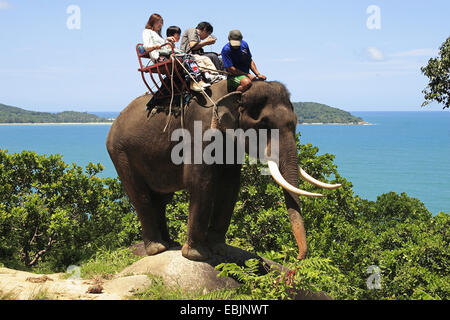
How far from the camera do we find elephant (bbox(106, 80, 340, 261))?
25.7ft

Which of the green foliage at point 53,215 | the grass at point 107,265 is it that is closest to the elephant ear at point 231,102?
the grass at point 107,265

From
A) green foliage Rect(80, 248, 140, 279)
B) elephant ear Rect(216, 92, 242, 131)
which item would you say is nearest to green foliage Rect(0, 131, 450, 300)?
green foliage Rect(80, 248, 140, 279)

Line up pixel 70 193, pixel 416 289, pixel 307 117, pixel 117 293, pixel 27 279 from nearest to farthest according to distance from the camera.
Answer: pixel 117 293 < pixel 27 279 < pixel 416 289 < pixel 70 193 < pixel 307 117

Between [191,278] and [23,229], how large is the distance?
276 inches

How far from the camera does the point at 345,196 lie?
16703mm

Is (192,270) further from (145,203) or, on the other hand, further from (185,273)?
(145,203)

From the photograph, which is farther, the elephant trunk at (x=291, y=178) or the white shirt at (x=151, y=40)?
the white shirt at (x=151, y=40)

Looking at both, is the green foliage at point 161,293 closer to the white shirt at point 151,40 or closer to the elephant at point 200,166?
the elephant at point 200,166

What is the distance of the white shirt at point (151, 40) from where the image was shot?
27.8 ft

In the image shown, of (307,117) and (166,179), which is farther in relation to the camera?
(307,117)

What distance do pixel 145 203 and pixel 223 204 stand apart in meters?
1.38
